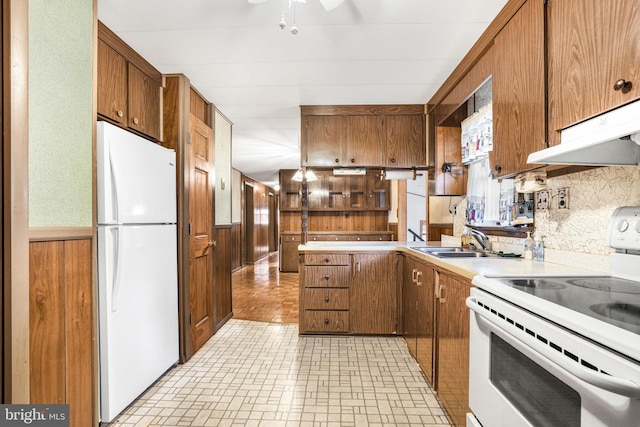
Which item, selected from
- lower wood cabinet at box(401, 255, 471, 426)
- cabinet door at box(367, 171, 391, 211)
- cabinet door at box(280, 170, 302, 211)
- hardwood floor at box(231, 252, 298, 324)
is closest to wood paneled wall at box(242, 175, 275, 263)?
hardwood floor at box(231, 252, 298, 324)

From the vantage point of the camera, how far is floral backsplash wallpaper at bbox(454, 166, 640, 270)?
4.52 ft

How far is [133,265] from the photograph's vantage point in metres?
1.97

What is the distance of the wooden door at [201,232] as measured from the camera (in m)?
2.76

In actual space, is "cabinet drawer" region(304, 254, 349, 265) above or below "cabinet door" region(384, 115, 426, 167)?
below

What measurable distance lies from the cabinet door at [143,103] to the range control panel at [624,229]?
8.43ft

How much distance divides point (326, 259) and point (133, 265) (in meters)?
1.64

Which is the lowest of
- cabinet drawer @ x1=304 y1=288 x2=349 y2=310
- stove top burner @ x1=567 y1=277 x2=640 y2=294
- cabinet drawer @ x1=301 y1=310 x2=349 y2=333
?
cabinet drawer @ x1=301 y1=310 x2=349 y2=333

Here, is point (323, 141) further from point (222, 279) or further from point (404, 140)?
point (222, 279)

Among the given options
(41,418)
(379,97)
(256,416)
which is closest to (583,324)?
(256,416)

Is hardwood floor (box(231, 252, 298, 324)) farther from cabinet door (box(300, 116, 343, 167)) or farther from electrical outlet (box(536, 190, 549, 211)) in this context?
electrical outlet (box(536, 190, 549, 211))

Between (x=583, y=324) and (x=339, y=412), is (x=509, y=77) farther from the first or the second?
(x=339, y=412)

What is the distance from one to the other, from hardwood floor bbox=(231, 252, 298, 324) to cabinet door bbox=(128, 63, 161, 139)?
2.32 m

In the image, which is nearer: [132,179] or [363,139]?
[132,179]

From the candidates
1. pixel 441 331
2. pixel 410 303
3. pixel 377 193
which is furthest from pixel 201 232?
pixel 377 193
